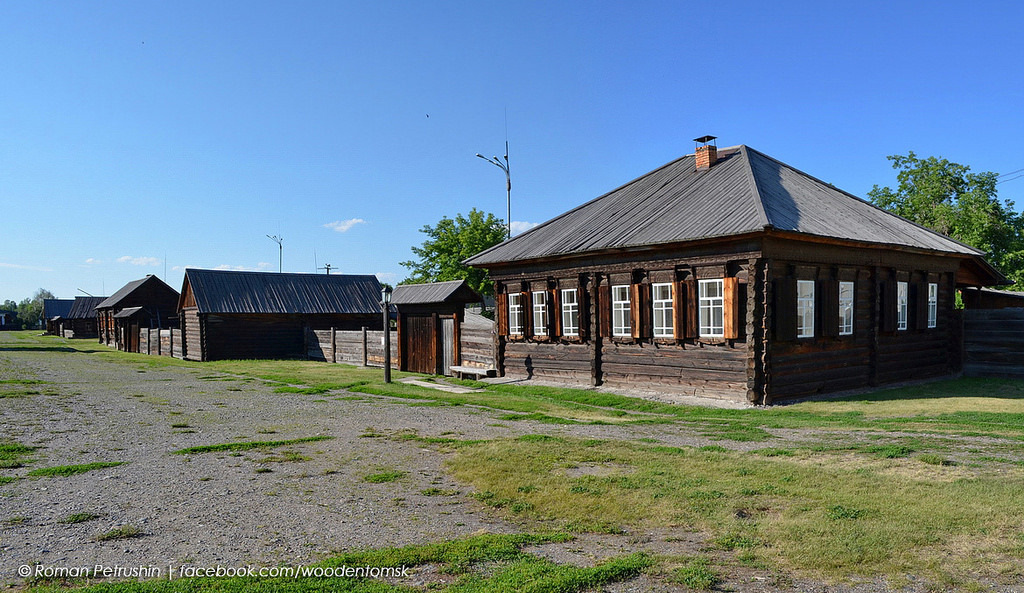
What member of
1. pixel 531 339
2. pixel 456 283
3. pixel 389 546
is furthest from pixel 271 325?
pixel 389 546

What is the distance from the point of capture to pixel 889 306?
1861cm

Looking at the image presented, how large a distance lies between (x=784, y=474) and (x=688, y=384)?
8.90 metres

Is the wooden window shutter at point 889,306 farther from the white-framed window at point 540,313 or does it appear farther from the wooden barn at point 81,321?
the wooden barn at point 81,321

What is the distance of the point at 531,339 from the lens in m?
20.8

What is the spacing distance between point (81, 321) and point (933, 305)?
8430cm

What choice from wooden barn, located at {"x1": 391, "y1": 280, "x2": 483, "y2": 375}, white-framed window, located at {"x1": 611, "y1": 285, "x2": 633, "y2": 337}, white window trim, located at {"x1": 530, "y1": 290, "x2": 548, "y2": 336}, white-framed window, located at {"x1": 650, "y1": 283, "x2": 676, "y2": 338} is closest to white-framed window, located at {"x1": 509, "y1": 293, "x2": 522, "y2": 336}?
white window trim, located at {"x1": 530, "y1": 290, "x2": 548, "y2": 336}

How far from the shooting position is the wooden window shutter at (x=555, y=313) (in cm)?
1994

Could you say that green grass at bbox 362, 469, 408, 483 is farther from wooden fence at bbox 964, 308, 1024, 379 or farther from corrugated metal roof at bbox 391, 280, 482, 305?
wooden fence at bbox 964, 308, 1024, 379

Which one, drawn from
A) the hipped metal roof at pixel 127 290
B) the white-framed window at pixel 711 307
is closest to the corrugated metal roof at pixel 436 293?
the white-framed window at pixel 711 307

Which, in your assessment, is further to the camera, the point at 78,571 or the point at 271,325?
the point at 271,325

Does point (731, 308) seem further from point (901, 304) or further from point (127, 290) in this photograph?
point (127, 290)

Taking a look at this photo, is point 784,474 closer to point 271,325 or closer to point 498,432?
point 498,432

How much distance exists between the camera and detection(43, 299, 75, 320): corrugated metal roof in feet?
314

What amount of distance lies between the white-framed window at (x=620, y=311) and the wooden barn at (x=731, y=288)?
1.4 inches
